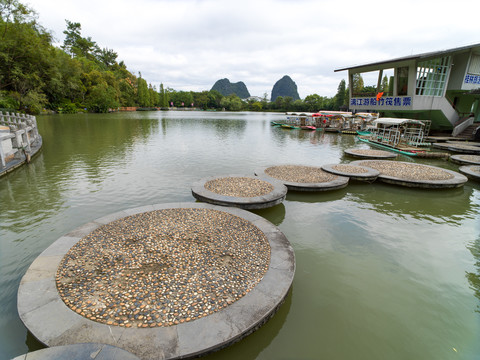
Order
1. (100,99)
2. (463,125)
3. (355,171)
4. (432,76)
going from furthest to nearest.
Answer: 1. (100,99)
2. (463,125)
3. (432,76)
4. (355,171)

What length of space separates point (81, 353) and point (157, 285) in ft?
5.03

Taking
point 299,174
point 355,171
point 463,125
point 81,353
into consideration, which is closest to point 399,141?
point 463,125

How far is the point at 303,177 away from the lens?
11742 mm

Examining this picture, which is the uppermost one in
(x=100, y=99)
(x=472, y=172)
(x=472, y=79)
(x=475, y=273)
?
(x=472, y=79)

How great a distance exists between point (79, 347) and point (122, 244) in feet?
9.36

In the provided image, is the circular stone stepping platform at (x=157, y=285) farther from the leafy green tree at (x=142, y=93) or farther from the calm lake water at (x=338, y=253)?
the leafy green tree at (x=142, y=93)

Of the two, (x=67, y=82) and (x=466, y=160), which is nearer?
(x=466, y=160)

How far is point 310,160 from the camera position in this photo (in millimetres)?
17469

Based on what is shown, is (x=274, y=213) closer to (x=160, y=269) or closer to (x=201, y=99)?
(x=160, y=269)

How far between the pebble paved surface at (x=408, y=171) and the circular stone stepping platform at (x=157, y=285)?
9599 millimetres

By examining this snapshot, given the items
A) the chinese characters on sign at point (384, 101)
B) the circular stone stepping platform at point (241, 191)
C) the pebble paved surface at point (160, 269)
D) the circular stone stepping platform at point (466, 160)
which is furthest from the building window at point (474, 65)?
the pebble paved surface at point (160, 269)

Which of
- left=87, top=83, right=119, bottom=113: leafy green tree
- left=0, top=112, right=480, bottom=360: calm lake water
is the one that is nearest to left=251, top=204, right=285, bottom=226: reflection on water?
left=0, top=112, right=480, bottom=360: calm lake water

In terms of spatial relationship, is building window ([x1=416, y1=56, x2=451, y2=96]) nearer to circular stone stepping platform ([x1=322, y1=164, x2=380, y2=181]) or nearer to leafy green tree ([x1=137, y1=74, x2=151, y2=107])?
circular stone stepping platform ([x1=322, y1=164, x2=380, y2=181])

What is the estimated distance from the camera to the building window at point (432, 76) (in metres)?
24.5
